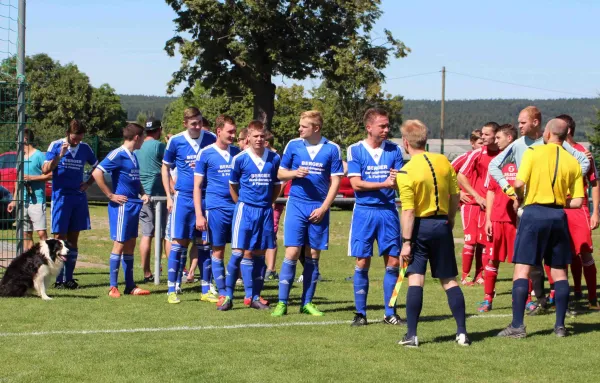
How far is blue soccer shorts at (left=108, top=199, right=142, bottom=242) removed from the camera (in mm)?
11305

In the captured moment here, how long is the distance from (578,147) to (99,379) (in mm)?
5801

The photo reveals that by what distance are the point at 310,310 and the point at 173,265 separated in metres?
2.06

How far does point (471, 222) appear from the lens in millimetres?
12961

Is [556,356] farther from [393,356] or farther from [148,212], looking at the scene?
[148,212]

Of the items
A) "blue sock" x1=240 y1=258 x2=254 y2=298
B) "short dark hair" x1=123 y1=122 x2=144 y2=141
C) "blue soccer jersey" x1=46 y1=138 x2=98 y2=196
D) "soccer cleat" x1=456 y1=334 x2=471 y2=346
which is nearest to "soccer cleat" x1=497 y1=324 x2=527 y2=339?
"soccer cleat" x1=456 y1=334 x2=471 y2=346

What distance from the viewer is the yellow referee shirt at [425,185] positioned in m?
7.67

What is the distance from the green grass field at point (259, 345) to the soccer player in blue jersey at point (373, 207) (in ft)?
1.49

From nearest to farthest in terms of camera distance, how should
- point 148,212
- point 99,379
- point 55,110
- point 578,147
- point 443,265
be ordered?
1. point 99,379
2. point 443,265
3. point 578,147
4. point 148,212
5. point 55,110

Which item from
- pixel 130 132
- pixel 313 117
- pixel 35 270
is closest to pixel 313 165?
pixel 313 117

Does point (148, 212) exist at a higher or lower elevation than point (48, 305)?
higher

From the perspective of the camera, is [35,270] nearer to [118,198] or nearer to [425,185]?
[118,198]

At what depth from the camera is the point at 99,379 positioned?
6473mm

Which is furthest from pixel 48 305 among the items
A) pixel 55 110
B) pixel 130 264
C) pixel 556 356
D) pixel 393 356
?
pixel 55 110

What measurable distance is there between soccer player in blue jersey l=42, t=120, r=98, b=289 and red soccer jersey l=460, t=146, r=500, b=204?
16.7 feet
